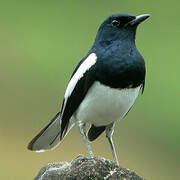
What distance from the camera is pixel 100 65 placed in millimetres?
7891

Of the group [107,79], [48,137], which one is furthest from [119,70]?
[48,137]

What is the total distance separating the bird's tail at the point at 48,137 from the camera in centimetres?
890

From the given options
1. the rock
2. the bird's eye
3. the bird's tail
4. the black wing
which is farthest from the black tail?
the rock

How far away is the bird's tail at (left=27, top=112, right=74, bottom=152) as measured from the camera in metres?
8.90

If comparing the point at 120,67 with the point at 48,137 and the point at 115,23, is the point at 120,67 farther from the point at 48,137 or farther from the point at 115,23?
the point at 48,137

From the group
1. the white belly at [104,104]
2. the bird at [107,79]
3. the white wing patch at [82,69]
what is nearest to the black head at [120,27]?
the bird at [107,79]

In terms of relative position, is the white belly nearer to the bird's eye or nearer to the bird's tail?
the bird's tail

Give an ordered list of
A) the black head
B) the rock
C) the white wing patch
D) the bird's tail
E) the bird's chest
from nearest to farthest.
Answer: the rock → the bird's chest → the white wing patch → the black head → the bird's tail

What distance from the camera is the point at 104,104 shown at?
316 inches

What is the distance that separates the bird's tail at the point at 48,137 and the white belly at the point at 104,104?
2.10ft

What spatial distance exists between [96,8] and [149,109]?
18.0ft

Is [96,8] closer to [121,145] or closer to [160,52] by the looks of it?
[160,52]

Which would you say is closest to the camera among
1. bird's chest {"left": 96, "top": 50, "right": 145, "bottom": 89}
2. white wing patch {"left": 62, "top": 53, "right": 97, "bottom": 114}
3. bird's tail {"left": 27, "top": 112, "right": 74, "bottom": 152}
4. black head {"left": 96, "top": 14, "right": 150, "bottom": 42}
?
bird's chest {"left": 96, "top": 50, "right": 145, "bottom": 89}

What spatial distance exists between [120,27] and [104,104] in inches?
35.3
